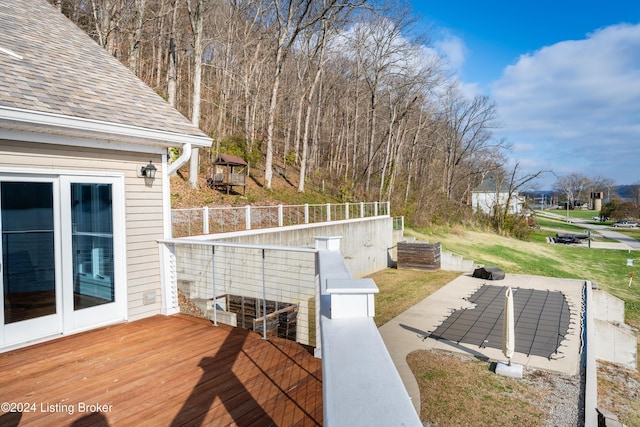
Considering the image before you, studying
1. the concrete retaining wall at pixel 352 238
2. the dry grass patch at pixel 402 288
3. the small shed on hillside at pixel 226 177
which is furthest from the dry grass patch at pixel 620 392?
the small shed on hillside at pixel 226 177

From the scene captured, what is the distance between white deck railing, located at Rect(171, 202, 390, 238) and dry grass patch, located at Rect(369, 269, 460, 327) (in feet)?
10.3

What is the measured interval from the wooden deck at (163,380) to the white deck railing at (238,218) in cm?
493

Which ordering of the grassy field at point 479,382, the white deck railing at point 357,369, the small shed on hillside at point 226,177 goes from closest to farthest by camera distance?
the white deck railing at point 357,369
the grassy field at point 479,382
the small shed on hillside at point 226,177

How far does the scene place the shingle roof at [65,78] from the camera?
4.17m

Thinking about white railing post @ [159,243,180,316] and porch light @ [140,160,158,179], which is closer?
porch light @ [140,160,158,179]

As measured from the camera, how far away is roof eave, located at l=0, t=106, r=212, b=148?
3699mm

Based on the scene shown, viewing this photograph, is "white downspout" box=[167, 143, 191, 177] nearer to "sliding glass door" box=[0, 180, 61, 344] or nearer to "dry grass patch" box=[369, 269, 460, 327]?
"sliding glass door" box=[0, 180, 61, 344]

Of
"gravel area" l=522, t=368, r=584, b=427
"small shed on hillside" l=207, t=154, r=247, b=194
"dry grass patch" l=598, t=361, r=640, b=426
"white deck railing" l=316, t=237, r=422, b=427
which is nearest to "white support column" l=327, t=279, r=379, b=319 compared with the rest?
"white deck railing" l=316, t=237, r=422, b=427

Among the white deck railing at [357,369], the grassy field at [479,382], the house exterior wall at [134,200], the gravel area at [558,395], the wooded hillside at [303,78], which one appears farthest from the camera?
the wooded hillside at [303,78]

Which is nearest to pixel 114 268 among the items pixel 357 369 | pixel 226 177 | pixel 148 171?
pixel 148 171

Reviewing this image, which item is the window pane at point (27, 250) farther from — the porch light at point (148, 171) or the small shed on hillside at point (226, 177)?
the small shed on hillside at point (226, 177)

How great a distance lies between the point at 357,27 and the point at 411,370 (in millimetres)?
21117

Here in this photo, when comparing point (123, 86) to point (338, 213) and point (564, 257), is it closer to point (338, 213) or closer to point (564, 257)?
point (338, 213)

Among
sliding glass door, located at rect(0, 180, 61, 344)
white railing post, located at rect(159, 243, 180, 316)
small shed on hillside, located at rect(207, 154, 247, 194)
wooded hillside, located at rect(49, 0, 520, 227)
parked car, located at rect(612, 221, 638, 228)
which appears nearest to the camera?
sliding glass door, located at rect(0, 180, 61, 344)
